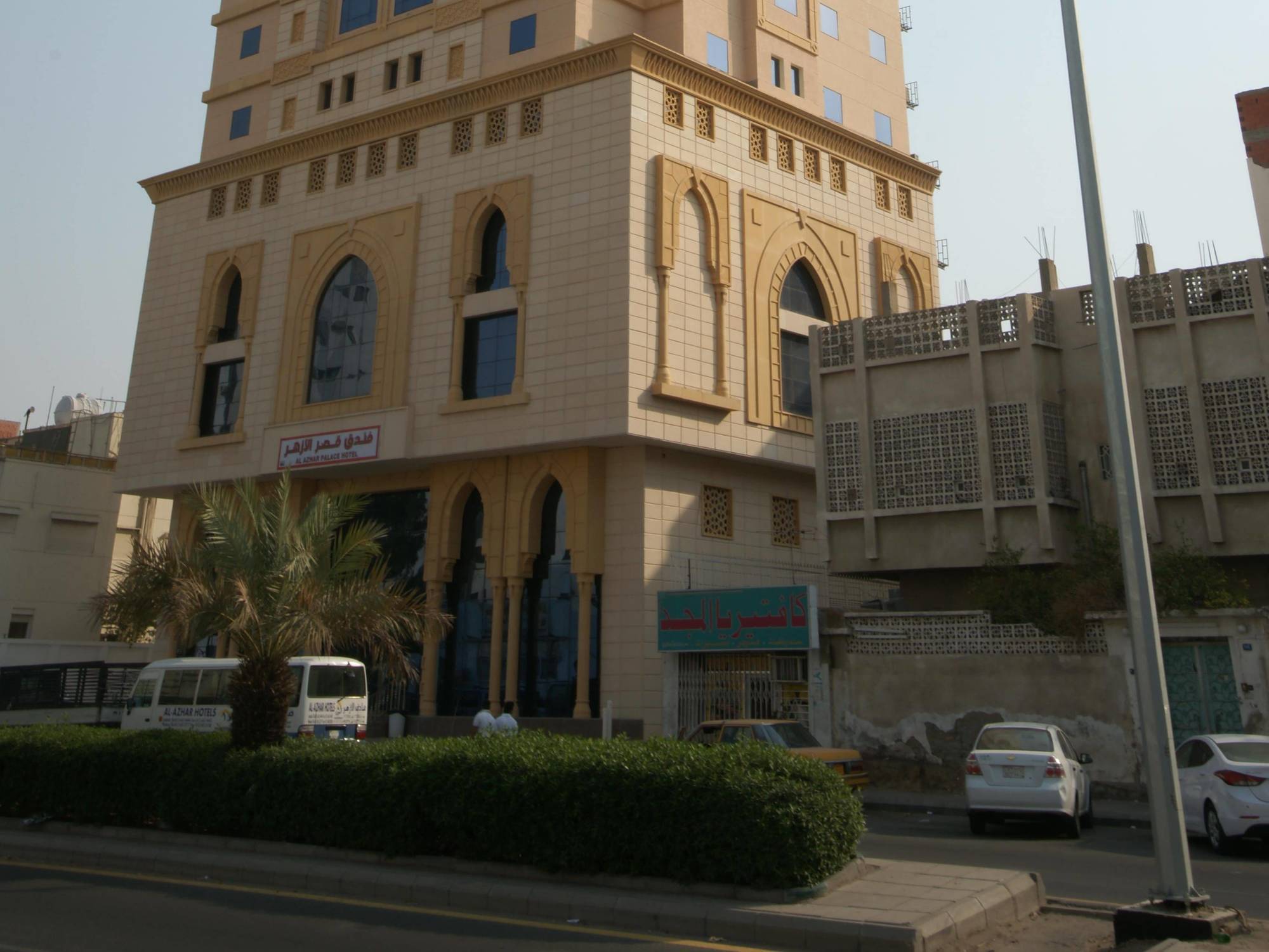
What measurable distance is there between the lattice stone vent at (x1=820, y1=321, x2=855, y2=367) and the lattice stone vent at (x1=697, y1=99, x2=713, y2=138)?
6909 millimetres

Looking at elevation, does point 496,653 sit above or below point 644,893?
above

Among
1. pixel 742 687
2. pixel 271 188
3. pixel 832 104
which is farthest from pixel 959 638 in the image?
pixel 271 188

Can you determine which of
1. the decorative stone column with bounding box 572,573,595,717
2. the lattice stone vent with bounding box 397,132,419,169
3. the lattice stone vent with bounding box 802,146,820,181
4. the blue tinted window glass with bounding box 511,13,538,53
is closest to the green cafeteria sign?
the decorative stone column with bounding box 572,573,595,717

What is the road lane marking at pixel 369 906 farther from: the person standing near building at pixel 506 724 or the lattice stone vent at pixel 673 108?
the lattice stone vent at pixel 673 108

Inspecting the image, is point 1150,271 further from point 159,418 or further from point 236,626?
point 159,418

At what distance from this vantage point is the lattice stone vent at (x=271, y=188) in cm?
3170

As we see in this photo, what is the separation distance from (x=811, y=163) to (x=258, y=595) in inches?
865

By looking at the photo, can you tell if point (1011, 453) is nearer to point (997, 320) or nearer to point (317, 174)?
point (997, 320)

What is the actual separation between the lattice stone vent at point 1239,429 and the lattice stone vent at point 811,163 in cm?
1326

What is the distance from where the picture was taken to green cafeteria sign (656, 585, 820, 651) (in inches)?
827

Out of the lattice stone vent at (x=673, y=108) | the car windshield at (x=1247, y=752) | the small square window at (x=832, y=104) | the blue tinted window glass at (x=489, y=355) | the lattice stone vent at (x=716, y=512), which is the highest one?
the small square window at (x=832, y=104)

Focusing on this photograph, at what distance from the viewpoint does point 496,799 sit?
9570mm

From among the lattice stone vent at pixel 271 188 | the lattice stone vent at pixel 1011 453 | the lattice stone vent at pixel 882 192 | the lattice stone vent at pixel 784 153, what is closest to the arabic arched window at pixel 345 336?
the lattice stone vent at pixel 271 188

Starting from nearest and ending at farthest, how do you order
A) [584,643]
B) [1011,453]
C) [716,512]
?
[1011,453]
[584,643]
[716,512]
